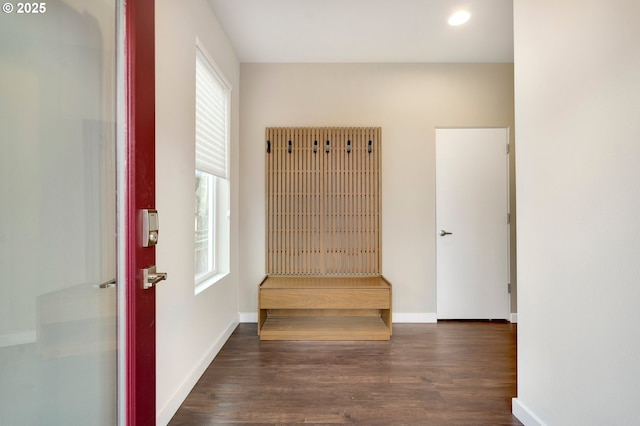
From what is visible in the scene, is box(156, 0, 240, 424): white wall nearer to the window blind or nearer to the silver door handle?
the window blind

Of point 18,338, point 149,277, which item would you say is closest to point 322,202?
point 149,277

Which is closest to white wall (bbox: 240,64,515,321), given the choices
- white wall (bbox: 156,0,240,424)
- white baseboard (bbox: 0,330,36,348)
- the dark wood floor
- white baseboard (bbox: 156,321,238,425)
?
the dark wood floor

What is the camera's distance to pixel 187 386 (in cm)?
219

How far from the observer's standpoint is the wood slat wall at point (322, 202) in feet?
11.9

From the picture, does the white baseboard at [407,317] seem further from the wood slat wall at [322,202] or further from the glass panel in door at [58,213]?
the glass panel in door at [58,213]

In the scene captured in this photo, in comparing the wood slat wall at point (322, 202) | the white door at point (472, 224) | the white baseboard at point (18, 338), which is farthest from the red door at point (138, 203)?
the white door at point (472, 224)

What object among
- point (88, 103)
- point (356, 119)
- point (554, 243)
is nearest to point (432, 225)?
point (356, 119)

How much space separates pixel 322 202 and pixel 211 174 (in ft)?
4.28

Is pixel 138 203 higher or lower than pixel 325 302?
higher

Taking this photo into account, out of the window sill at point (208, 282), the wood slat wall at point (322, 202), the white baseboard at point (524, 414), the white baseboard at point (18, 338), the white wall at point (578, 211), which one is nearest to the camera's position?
the white baseboard at point (18, 338)

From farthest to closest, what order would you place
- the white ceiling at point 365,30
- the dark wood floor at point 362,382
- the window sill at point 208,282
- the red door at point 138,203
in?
1. the white ceiling at point 365,30
2. the window sill at point 208,282
3. the dark wood floor at point 362,382
4. the red door at point 138,203

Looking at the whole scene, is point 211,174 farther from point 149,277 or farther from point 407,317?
point 407,317

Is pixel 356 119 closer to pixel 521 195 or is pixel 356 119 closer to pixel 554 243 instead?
pixel 521 195

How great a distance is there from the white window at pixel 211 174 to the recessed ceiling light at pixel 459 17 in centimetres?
222
